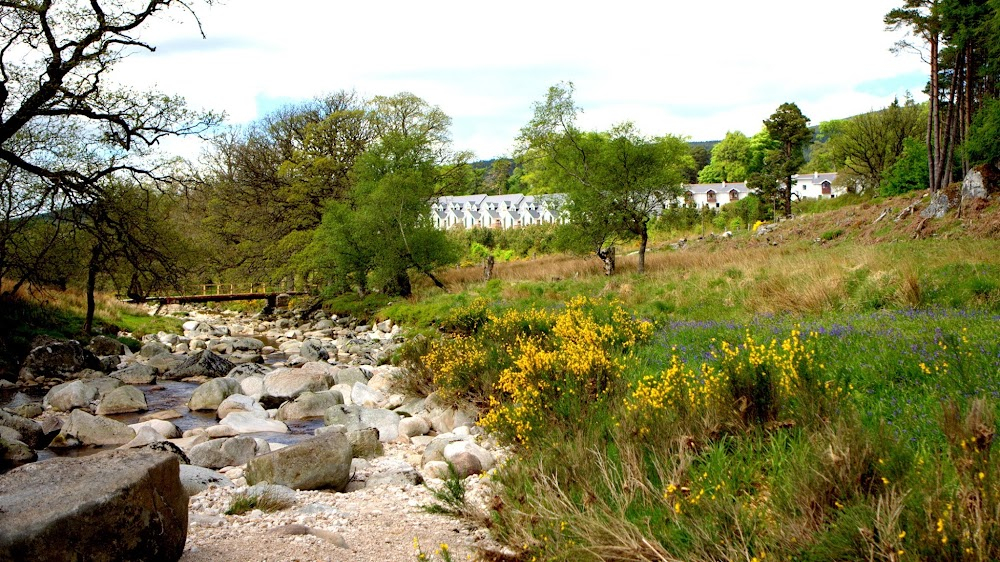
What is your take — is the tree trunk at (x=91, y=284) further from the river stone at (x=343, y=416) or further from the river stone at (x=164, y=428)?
the river stone at (x=343, y=416)

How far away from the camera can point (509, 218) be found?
98250 millimetres

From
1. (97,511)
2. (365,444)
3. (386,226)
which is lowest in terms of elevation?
(365,444)

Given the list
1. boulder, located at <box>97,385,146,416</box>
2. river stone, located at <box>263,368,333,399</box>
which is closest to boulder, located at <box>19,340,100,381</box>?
boulder, located at <box>97,385,146,416</box>

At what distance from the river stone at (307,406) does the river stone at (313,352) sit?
7.51 meters

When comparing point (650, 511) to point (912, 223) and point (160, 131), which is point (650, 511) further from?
point (912, 223)

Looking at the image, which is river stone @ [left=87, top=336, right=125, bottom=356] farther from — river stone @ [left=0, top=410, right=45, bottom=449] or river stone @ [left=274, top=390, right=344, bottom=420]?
river stone @ [left=0, top=410, right=45, bottom=449]

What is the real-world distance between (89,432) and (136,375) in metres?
6.66

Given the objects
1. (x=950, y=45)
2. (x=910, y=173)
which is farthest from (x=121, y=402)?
(x=910, y=173)

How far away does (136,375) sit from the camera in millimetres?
15742

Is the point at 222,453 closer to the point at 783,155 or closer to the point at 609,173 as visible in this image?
the point at 609,173

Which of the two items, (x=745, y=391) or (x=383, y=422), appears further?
(x=383, y=422)

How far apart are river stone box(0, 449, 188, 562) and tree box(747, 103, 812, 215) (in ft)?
162

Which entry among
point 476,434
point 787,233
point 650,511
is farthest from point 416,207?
point 650,511

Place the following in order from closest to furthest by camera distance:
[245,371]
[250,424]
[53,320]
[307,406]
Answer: [250,424] → [307,406] → [245,371] → [53,320]
